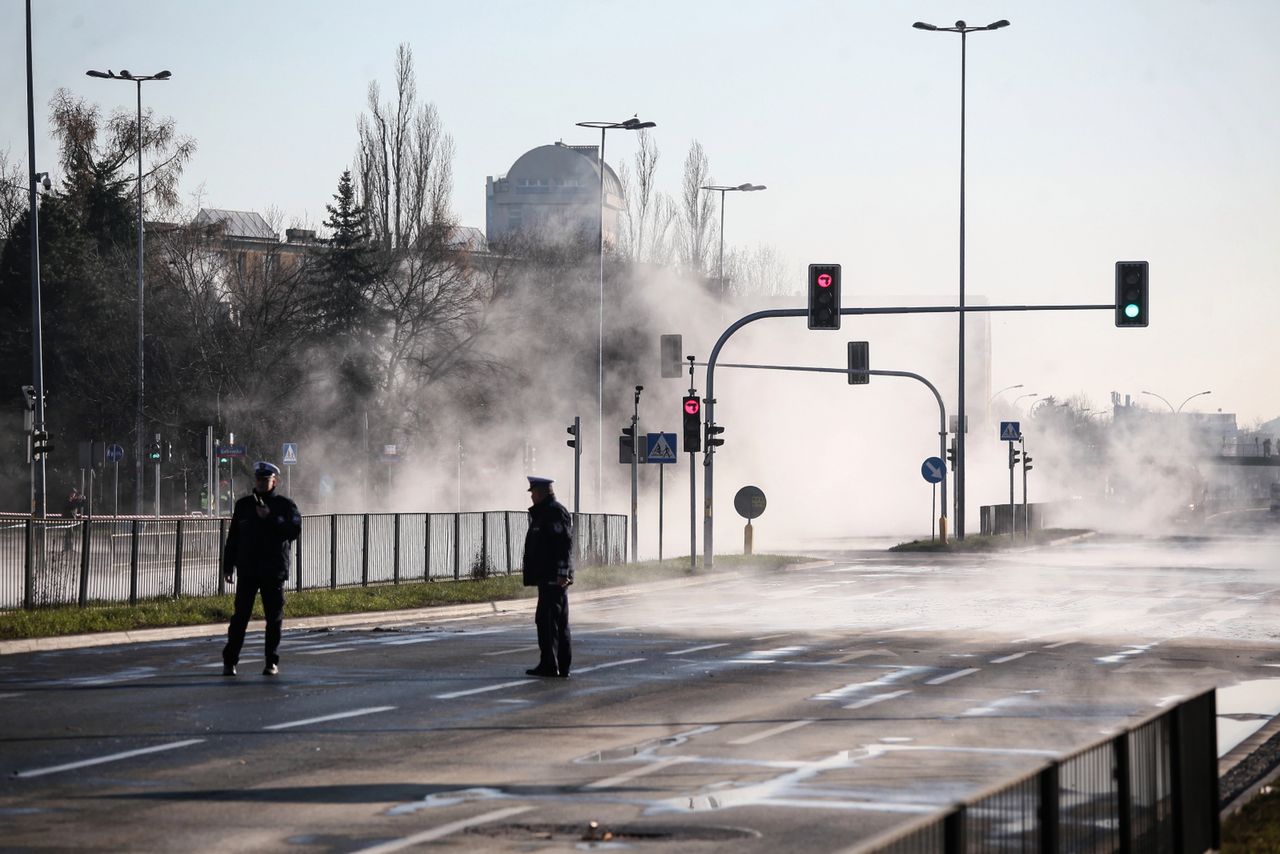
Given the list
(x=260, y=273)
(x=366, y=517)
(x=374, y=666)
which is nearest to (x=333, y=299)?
(x=260, y=273)

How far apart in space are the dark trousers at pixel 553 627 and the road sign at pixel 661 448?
20450mm

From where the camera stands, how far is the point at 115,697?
553 inches

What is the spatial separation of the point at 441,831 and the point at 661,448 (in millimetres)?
28228

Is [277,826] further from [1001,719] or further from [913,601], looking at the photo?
[913,601]

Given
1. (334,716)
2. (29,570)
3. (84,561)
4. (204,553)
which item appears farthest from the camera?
(204,553)

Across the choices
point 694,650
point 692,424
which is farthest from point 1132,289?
point 694,650

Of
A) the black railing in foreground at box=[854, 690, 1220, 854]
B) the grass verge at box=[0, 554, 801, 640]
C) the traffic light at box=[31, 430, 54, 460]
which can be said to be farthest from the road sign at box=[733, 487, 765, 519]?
the black railing in foreground at box=[854, 690, 1220, 854]

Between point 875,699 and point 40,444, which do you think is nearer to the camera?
point 875,699

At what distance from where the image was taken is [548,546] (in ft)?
51.4

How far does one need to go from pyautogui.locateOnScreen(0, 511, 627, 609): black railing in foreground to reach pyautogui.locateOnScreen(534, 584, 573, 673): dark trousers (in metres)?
9.15

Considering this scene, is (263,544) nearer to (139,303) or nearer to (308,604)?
(308,604)

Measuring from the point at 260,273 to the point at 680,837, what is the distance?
199 ft

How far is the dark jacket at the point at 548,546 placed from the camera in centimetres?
1559

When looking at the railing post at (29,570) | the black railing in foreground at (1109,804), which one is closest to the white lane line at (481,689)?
the black railing in foreground at (1109,804)
